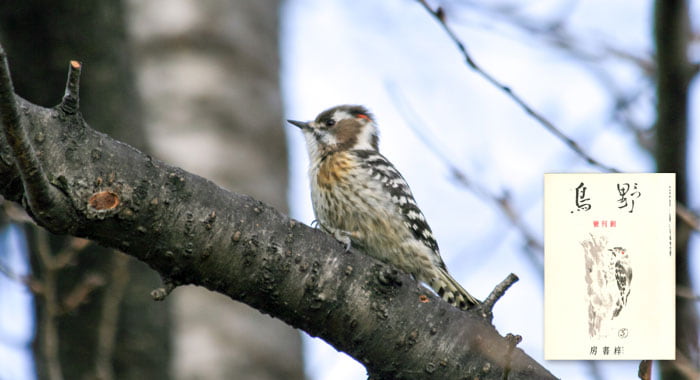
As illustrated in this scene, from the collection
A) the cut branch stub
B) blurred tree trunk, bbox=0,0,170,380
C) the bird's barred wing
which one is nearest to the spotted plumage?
the bird's barred wing

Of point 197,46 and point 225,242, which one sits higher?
point 197,46

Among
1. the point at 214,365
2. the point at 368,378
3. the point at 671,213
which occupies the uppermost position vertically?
the point at 214,365

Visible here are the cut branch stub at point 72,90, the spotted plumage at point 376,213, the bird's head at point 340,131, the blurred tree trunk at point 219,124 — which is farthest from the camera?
the blurred tree trunk at point 219,124

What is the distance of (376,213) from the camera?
5.00 metres

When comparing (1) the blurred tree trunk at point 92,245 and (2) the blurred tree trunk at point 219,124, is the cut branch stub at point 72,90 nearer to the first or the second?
(1) the blurred tree trunk at point 92,245

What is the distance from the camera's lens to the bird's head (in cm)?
595

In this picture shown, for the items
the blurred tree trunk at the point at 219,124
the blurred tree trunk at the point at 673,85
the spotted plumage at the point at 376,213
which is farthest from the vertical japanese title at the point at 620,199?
the blurred tree trunk at the point at 219,124

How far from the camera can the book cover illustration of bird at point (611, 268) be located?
3195 mm

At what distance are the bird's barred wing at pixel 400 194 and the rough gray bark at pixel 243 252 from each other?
189 cm

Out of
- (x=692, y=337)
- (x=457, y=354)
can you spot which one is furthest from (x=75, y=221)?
(x=692, y=337)

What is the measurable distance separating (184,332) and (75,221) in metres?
4.66

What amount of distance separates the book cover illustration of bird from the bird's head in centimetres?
268

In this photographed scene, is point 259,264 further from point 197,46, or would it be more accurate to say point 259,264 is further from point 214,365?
point 197,46

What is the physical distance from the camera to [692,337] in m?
3.45
